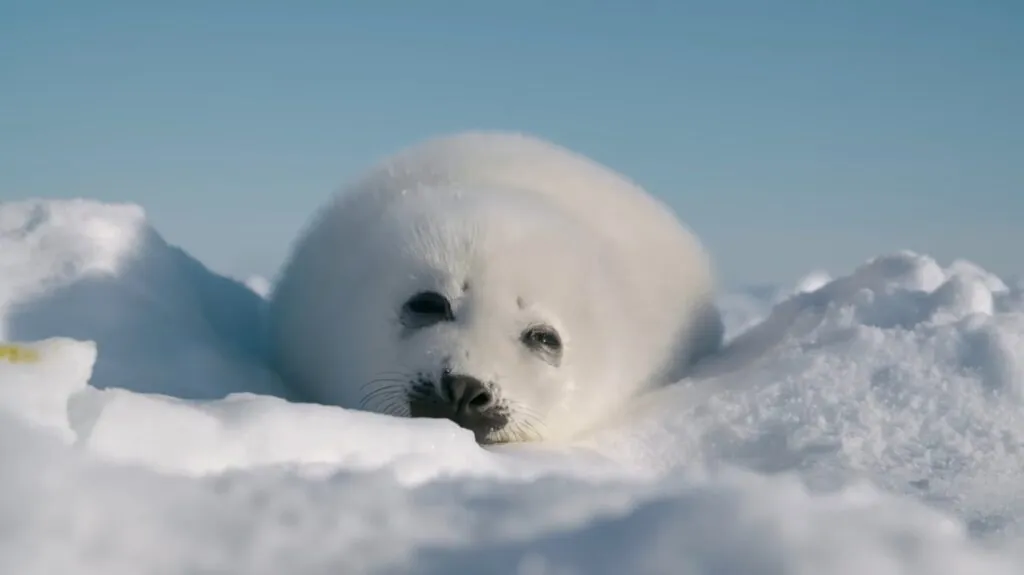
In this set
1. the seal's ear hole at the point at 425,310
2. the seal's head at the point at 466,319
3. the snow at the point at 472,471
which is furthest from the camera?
the seal's ear hole at the point at 425,310

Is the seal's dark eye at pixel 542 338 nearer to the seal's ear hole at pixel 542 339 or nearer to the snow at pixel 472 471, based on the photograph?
the seal's ear hole at pixel 542 339

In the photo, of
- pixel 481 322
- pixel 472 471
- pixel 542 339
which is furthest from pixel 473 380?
pixel 472 471

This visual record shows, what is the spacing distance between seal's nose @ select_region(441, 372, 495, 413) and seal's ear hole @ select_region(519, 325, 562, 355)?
0.34 meters

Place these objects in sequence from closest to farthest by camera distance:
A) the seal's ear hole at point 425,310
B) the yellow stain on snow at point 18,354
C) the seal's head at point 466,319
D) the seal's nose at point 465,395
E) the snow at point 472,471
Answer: the snow at point 472,471, the yellow stain on snow at point 18,354, the seal's nose at point 465,395, the seal's head at point 466,319, the seal's ear hole at point 425,310

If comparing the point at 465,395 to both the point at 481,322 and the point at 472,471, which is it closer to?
the point at 481,322

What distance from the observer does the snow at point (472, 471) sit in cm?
145

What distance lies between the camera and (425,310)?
4012 millimetres

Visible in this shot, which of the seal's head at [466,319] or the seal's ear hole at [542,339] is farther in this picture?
the seal's ear hole at [542,339]

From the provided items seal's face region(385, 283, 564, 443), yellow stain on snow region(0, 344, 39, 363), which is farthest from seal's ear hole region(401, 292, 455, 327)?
yellow stain on snow region(0, 344, 39, 363)

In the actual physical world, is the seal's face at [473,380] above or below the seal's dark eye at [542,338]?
below

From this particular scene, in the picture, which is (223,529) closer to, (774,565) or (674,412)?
(774,565)

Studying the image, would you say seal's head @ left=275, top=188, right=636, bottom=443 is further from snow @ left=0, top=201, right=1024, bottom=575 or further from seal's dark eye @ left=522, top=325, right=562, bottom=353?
snow @ left=0, top=201, right=1024, bottom=575

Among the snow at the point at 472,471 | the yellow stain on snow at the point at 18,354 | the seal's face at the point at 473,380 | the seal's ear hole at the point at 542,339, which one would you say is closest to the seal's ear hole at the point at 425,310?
the seal's face at the point at 473,380

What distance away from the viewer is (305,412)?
2164 millimetres
